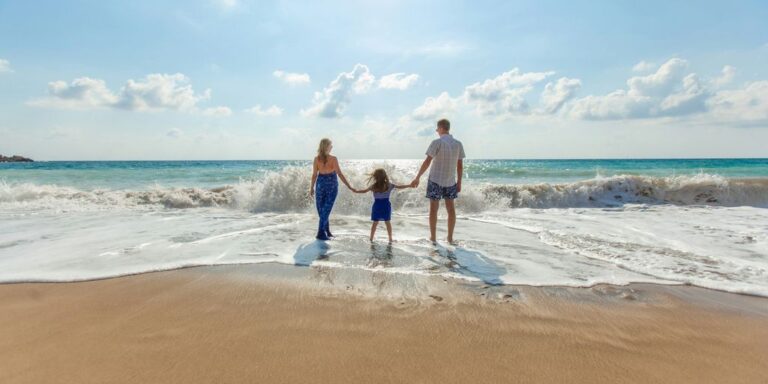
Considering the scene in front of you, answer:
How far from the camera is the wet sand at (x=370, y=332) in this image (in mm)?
2371

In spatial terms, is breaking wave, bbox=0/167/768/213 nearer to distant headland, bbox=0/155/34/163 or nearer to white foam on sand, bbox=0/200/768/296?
white foam on sand, bbox=0/200/768/296

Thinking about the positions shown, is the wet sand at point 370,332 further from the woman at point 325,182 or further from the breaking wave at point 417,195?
the breaking wave at point 417,195

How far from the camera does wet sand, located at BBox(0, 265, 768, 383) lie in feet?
7.78

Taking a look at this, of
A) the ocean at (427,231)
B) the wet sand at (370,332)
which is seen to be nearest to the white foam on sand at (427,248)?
the ocean at (427,231)

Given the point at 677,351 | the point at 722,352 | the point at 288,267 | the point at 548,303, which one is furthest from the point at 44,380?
the point at 722,352

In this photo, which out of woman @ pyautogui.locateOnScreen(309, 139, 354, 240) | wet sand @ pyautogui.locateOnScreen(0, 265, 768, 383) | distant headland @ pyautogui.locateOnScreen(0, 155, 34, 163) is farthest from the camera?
distant headland @ pyautogui.locateOnScreen(0, 155, 34, 163)

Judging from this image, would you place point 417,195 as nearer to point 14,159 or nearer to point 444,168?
point 444,168

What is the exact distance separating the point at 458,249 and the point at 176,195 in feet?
33.9

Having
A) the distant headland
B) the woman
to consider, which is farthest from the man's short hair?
Result: the distant headland

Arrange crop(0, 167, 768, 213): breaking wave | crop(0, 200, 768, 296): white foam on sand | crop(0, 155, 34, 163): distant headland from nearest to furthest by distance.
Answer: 1. crop(0, 200, 768, 296): white foam on sand
2. crop(0, 167, 768, 213): breaking wave
3. crop(0, 155, 34, 163): distant headland

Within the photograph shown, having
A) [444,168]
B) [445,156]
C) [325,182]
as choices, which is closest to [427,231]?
[444,168]

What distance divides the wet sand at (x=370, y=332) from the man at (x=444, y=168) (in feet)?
8.49

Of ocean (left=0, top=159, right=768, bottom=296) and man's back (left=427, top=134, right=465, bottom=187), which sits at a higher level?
man's back (left=427, top=134, right=465, bottom=187)

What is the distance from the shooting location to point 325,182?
23.0ft
